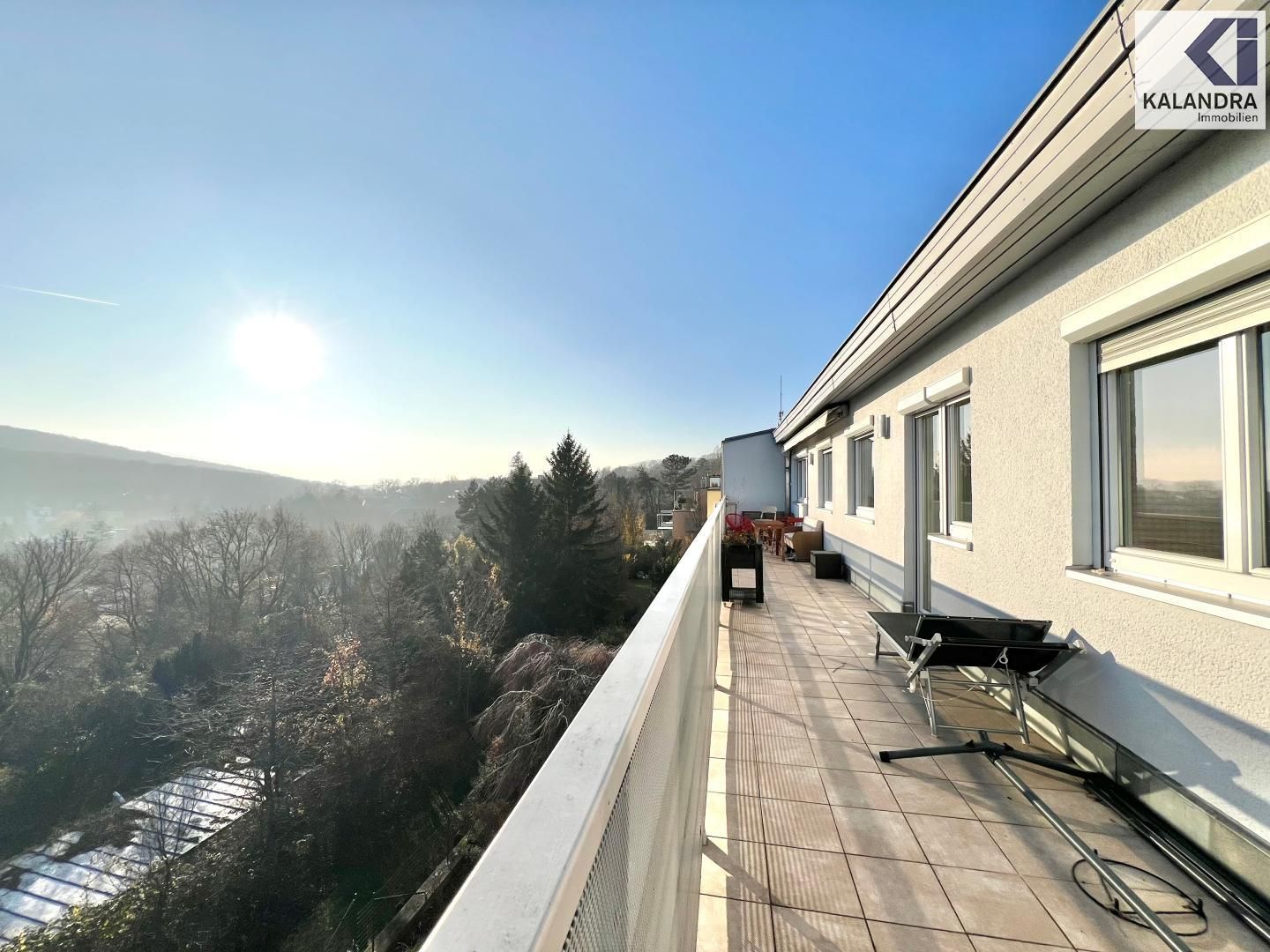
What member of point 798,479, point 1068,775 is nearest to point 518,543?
point 798,479

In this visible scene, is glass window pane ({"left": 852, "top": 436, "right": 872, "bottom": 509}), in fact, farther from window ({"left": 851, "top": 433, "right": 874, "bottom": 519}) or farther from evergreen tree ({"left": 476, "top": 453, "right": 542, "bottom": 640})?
evergreen tree ({"left": 476, "top": 453, "right": 542, "bottom": 640})

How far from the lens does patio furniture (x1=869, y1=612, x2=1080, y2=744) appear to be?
2881 mm

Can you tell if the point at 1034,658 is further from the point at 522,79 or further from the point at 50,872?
the point at 50,872

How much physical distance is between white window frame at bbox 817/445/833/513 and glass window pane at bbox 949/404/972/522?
15.8 ft

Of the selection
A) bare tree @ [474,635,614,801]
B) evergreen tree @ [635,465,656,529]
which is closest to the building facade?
bare tree @ [474,635,614,801]

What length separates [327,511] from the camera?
1629 inches

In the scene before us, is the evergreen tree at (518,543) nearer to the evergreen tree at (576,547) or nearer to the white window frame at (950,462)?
the evergreen tree at (576,547)

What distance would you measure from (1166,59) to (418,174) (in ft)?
99.6

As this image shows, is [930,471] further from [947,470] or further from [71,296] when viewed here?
[71,296]

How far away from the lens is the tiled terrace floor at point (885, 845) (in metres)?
1.90

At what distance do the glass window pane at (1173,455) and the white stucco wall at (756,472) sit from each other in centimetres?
1448

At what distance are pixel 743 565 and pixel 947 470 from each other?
8.83ft

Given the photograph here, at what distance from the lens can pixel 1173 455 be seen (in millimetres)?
2523

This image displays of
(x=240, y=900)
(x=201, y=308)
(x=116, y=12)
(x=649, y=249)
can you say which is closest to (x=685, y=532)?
(x=649, y=249)
